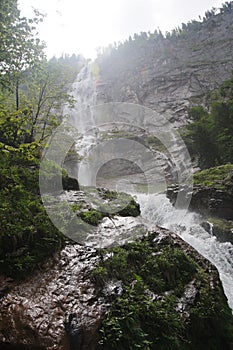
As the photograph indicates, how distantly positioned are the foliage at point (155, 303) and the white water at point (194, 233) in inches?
95.1

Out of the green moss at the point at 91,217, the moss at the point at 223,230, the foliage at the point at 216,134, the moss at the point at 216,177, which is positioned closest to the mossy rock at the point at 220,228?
the moss at the point at 223,230

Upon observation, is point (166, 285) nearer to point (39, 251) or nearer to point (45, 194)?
point (39, 251)

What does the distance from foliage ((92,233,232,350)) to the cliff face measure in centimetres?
3247

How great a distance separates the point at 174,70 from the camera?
45.8 meters

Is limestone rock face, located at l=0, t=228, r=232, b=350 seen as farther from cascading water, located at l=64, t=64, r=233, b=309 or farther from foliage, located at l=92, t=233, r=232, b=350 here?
cascading water, located at l=64, t=64, r=233, b=309

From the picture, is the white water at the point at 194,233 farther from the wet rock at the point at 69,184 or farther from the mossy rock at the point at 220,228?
the wet rock at the point at 69,184

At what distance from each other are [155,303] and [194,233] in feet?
24.7

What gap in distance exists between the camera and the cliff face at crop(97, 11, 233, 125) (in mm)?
41156

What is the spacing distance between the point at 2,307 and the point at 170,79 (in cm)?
4540

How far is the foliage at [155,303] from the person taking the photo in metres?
4.32

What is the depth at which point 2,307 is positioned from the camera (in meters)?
3.94

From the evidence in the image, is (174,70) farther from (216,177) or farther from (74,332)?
(74,332)

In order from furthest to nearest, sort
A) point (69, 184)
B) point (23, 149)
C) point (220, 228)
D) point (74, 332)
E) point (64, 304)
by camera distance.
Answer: point (220, 228) < point (69, 184) < point (23, 149) < point (64, 304) < point (74, 332)

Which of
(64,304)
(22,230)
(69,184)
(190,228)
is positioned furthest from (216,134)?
(64,304)
